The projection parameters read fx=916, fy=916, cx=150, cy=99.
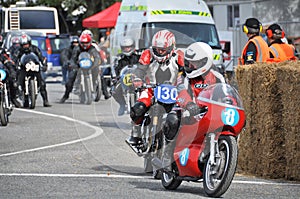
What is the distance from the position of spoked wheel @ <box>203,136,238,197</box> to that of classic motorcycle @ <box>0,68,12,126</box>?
28.3ft

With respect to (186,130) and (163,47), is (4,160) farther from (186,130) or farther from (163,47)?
(186,130)

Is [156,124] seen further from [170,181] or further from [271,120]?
[271,120]

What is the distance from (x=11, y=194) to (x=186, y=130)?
1802mm

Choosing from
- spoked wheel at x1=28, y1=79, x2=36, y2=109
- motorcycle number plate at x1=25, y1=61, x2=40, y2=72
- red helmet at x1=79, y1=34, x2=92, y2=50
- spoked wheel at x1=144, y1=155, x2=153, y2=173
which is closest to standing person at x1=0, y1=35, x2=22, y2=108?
spoked wheel at x1=28, y1=79, x2=36, y2=109

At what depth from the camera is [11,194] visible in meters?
8.86

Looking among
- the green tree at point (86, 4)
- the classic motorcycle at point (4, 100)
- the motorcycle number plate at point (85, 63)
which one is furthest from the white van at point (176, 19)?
the green tree at point (86, 4)

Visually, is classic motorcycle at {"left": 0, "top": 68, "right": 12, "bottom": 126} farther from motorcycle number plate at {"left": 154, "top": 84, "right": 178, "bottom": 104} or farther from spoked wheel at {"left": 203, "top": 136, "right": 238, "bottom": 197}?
spoked wheel at {"left": 203, "top": 136, "right": 238, "bottom": 197}

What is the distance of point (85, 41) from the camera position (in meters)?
23.0

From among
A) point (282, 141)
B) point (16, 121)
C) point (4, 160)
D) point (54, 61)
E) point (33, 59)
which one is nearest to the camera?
point (282, 141)

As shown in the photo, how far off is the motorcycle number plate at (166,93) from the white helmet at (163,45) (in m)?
1.07

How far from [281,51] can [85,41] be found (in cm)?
Result: 1069

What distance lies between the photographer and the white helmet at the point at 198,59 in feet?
29.3

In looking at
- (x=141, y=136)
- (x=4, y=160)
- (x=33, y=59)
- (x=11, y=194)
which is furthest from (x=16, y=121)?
(x=11, y=194)

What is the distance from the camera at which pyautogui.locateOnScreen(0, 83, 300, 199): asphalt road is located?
29.5 ft
